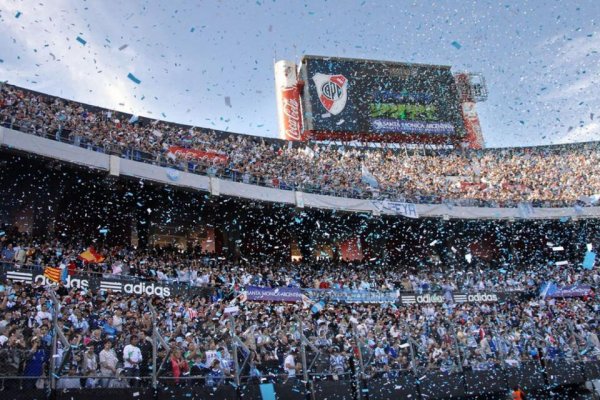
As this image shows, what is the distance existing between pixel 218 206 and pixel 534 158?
24.9m

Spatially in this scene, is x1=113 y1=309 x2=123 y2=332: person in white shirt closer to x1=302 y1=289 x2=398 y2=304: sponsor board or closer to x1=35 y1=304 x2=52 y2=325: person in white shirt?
x1=35 y1=304 x2=52 y2=325: person in white shirt

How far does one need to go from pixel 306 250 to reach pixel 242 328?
18058mm

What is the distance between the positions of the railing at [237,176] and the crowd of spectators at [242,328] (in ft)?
12.8

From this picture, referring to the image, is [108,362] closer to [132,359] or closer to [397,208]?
[132,359]

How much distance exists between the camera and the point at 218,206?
28453 mm

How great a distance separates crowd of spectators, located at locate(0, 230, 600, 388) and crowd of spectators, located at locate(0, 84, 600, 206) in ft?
14.0

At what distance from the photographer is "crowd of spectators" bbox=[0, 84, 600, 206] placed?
75.2 ft

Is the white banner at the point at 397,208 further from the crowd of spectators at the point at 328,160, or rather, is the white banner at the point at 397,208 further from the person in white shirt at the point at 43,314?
the person in white shirt at the point at 43,314

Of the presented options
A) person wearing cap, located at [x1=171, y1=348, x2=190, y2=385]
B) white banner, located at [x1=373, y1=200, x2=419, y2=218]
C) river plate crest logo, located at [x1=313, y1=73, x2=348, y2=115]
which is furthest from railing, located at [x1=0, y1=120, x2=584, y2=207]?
person wearing cap, located at [x1=171, y1=348, x2=190, y2=385]

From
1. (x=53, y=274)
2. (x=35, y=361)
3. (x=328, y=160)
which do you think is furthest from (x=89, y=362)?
(x=328, y=160)

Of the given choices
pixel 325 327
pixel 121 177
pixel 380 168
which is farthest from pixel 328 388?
pixel 380 168

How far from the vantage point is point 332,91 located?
125ft

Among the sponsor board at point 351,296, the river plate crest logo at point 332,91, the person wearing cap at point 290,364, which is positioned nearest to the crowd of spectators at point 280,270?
the sponsor board at point 351,296

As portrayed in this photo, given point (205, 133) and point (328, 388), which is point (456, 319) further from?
point (205, 133)
